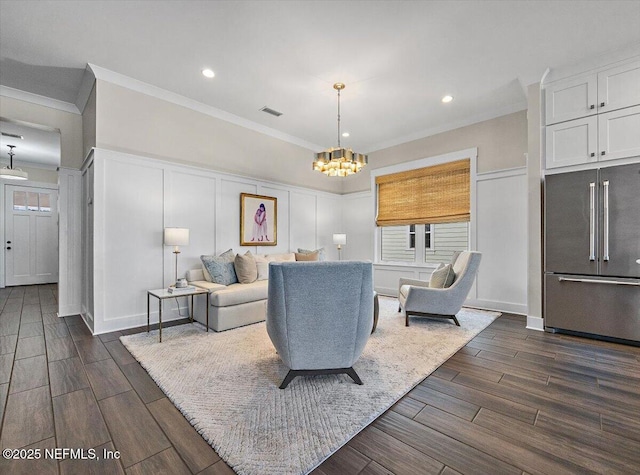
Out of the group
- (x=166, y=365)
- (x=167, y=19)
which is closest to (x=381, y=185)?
(x=167, y=19)

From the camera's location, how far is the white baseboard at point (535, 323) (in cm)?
363

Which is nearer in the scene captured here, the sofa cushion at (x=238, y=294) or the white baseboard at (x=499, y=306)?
the sofa cushion at (x=238, y=294)

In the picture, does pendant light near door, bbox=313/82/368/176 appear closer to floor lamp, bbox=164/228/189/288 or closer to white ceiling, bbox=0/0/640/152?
white ceiling, bbox=0/0/640/152

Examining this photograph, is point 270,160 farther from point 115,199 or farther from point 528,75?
point 528,75

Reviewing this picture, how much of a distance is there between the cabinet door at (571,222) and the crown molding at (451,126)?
1.56m

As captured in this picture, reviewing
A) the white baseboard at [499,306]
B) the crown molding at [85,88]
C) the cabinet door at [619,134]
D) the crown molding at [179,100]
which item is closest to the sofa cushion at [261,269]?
the crown molding at [179,100]

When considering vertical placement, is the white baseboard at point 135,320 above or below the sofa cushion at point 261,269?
below

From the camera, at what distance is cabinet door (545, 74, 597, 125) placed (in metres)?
3.36

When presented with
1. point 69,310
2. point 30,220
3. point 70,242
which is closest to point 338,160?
point 70,242

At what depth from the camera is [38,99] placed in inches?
160

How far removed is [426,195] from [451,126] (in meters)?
1.28

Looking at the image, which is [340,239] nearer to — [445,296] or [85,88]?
[445,296]

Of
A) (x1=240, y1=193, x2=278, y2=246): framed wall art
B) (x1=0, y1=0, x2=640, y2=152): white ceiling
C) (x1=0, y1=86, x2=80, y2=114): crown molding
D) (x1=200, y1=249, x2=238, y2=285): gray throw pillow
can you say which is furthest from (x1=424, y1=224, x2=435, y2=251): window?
(x1=0, y1=86, x2=80, y2=114): crown molding

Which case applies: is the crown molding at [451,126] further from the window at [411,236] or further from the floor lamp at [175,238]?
the floor lamp at [175,238]
